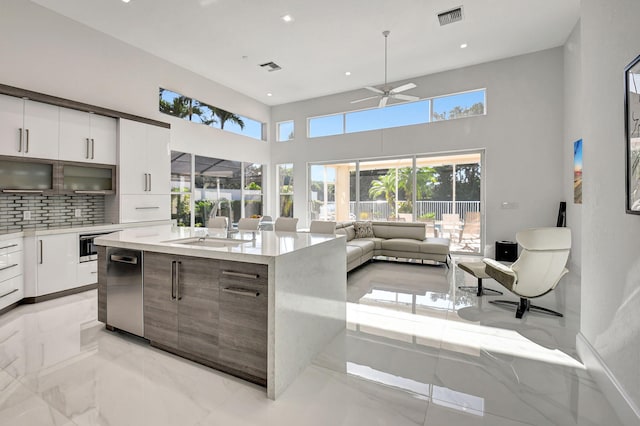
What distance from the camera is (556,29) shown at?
5.09 meters

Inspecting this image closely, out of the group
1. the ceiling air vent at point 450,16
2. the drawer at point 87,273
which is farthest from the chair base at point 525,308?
the drawer at point 87,273

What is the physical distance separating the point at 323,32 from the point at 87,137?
153 inches

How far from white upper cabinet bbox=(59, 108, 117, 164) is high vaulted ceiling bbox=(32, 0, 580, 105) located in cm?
148

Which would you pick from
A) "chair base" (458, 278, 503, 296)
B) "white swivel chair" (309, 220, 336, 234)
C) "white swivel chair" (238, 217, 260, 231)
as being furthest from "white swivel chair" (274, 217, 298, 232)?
"chair base" (458, 278, 503, 296)

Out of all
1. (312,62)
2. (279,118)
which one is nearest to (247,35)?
(312,62)

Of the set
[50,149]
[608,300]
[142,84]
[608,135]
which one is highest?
[142,84]

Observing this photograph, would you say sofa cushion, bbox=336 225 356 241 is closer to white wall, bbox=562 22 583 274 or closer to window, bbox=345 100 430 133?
window, bbox=345 100 430 133

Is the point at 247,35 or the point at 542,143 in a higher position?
the point at 247,35

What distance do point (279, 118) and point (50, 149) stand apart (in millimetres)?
5776

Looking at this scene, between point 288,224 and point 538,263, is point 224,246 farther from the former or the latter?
point 538,263

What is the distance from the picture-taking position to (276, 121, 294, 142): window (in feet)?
28.8

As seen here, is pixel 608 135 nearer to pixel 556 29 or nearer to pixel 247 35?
pixel 556 29

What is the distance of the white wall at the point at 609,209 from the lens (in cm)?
160

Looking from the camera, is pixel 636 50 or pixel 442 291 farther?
pixel 442 291
